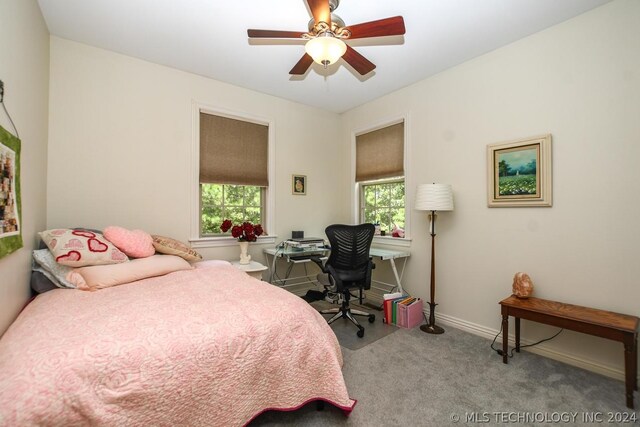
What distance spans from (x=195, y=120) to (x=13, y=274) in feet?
7.12

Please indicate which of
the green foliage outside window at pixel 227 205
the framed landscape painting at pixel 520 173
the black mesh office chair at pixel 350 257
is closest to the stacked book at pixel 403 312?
the black mesh office chair at pixel 350 257

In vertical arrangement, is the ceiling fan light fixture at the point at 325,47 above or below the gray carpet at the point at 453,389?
above

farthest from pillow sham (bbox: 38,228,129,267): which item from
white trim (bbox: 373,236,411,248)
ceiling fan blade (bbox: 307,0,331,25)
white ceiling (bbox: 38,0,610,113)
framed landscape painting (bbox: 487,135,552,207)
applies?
framed landscape painting (bbox: 487,135,552,207)

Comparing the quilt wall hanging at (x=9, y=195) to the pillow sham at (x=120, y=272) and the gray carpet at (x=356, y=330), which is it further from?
the gray carpet at (x=356, y=330)

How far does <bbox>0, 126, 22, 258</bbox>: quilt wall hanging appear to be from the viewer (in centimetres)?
144

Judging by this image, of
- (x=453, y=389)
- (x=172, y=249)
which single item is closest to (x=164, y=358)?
(x=172, y=249)

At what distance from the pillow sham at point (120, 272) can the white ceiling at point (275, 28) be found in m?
1.83

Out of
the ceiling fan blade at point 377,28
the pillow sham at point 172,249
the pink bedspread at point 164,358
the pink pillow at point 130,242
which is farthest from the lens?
the pillow sham at point 172,249

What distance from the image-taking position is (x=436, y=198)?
9.47 ft

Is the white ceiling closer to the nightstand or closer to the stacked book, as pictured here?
the nightstand

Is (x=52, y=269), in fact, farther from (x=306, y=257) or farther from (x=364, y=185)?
(x=364, y=185)

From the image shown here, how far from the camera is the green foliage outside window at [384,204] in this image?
3.78 metres

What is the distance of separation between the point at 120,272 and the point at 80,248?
0.34m

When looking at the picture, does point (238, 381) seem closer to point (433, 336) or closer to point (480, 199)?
point (433, 336)
